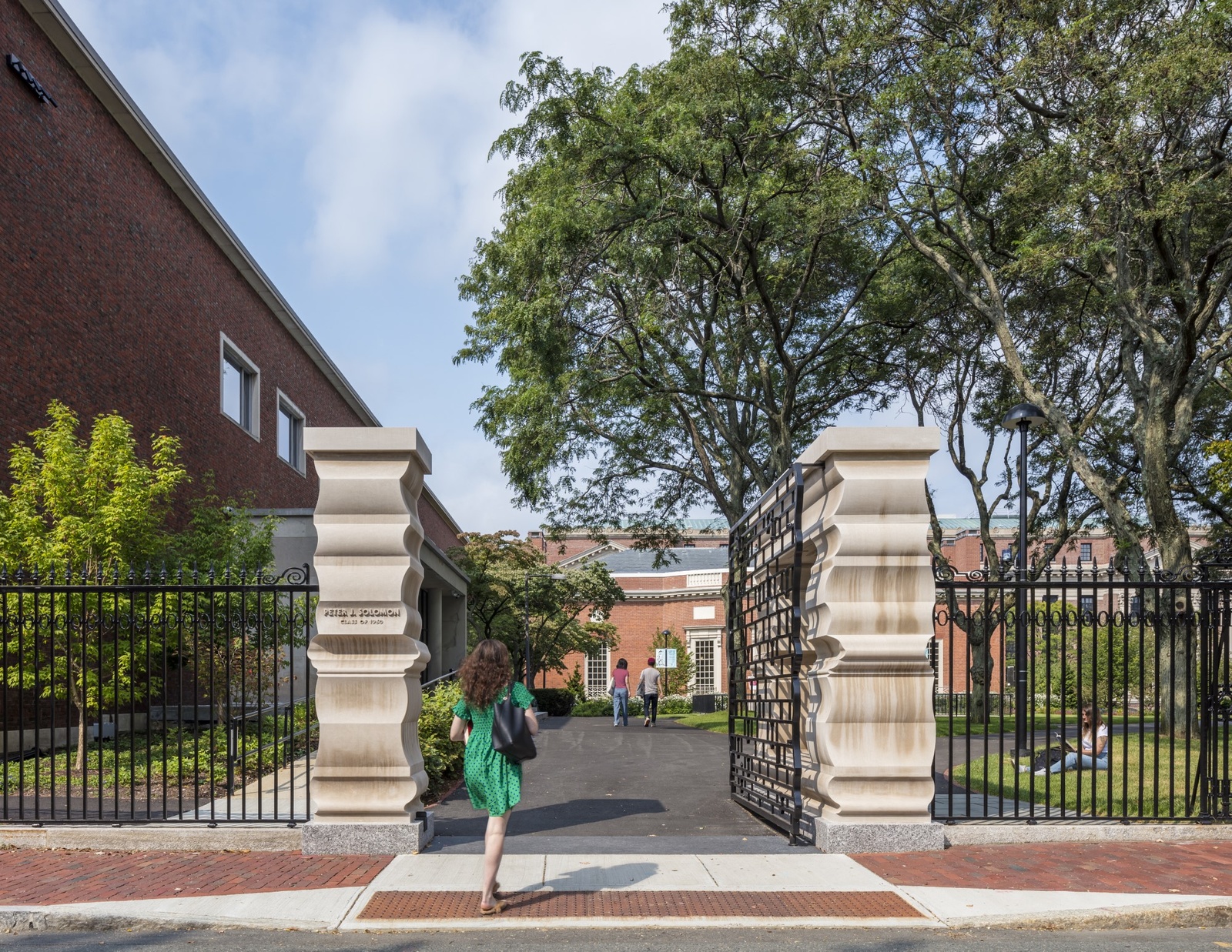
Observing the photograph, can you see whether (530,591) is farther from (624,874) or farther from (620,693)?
(624,874)

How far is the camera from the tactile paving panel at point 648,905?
646 centimetres

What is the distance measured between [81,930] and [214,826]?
2211mm

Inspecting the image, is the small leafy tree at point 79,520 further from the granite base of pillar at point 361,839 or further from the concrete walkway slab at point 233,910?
the concrete walkway slab at point 233,910

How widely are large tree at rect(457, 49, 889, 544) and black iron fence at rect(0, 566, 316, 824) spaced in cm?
740

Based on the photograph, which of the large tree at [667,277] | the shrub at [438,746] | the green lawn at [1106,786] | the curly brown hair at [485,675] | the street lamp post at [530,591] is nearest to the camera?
the curly brown hair at [485,675]

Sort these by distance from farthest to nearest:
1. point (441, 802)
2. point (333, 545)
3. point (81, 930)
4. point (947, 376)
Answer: point (947, 376) → point (441, 802) → point (333, 545) → point (81, 930)

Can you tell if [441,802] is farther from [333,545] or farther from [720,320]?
[720,320]

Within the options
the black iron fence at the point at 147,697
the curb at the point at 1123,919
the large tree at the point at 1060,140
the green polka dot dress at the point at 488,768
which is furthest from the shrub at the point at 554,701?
the curb at the point at 1123,919

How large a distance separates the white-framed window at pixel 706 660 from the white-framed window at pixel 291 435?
28360 millimetres

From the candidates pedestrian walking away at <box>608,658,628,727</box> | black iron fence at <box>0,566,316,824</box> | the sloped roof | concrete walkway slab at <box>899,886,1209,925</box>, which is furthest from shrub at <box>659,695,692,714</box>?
concrete walkway slab at <box>899,886,1209,925</box>

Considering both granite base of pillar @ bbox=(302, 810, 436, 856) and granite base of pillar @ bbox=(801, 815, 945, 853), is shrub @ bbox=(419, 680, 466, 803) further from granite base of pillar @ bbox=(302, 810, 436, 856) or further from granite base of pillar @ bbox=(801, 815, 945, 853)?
granite base of pillar @ bbox=(801, 815, 945, 853)

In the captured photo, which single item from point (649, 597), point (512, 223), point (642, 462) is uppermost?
point (512, 223)

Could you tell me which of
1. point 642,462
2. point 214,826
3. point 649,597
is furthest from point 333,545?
point 649,597

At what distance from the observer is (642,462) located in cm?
2831
